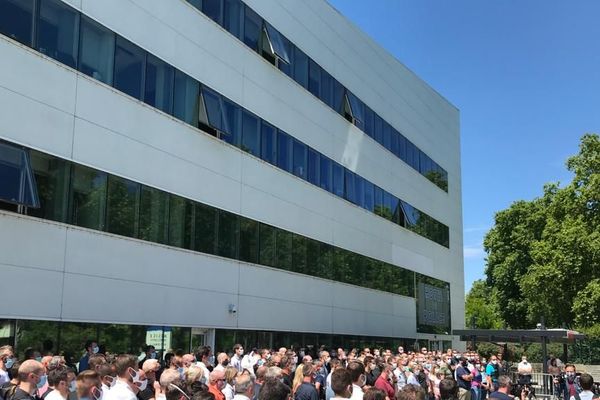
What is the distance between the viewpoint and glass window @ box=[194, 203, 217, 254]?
64.6 feet

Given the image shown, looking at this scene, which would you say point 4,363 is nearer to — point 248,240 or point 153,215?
point 153,215

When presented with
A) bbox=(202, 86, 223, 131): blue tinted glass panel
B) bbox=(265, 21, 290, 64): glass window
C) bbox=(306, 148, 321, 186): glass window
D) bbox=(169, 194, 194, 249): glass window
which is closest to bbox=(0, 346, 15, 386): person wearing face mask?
bbox=(169, 194, 194, 249): glass window

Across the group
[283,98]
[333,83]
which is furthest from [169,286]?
[333,83]

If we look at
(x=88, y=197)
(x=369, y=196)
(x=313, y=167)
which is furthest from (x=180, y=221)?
(x=369, y=196)

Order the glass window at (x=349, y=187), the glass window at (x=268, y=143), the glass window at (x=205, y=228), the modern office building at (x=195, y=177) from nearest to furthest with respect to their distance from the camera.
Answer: the modern office building at (x=195, y=177)
the glass window at (x=205, y=228)
the glass window at (x=268, y=143)
the glass window at (x=349, y=187)

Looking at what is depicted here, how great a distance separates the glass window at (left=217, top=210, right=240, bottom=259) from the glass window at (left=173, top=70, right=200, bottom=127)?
3132 millimetres

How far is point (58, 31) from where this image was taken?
604 inches

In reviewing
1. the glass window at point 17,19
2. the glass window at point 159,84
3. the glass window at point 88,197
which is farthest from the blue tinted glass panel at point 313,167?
the glass window at point 17,19

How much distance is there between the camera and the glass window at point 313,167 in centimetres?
2703

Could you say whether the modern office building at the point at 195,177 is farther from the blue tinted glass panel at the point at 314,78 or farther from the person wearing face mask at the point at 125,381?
the person wearing face mask at the point at 125,381

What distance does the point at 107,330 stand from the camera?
16.1 meters

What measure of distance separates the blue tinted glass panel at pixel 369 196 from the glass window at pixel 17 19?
20.3 meters

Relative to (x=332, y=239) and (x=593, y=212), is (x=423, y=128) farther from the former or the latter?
(x=332, y=239)

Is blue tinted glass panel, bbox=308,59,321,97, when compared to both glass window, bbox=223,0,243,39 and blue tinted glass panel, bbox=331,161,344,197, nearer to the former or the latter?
blue tinted glass panel, bbox=331,161,344,197
